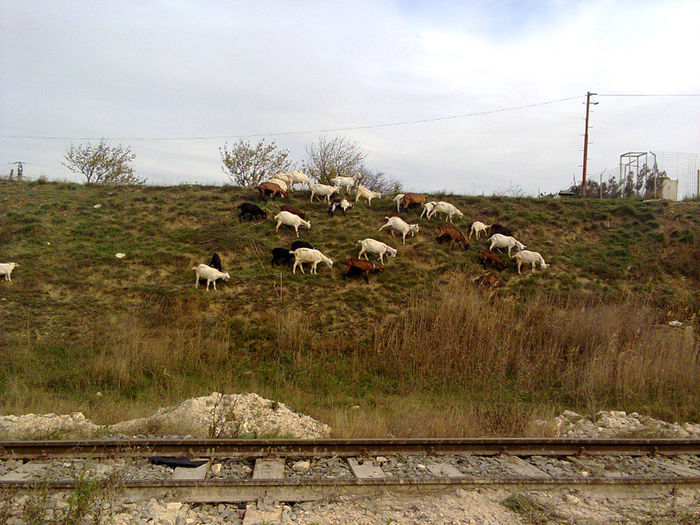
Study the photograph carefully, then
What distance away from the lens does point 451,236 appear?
1858 centimetres

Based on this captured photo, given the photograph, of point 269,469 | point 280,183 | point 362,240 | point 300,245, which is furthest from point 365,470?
point 280,183

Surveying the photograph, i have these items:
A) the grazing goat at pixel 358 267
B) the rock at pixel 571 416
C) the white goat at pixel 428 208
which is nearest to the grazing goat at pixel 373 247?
the grazing goat at pixel 358 267

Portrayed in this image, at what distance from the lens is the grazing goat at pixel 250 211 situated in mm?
18859

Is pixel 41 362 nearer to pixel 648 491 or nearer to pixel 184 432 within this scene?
pixel 184 432

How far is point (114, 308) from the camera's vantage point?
13938 millimetres

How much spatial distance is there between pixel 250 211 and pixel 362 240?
464 cm

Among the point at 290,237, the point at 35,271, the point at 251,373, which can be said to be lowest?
the point at 251,373

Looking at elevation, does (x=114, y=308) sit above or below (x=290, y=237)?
below

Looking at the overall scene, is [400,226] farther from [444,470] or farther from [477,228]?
[444,470]

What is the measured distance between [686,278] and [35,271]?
22383mm

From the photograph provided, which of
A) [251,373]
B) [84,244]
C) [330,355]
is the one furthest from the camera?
[84,244]

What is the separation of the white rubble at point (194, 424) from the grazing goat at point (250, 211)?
1127 centimetres

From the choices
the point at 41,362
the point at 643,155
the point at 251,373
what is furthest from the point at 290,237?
the point at 643,155

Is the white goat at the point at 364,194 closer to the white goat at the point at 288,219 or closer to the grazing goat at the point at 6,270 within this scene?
the white goat at the point at 288,219
